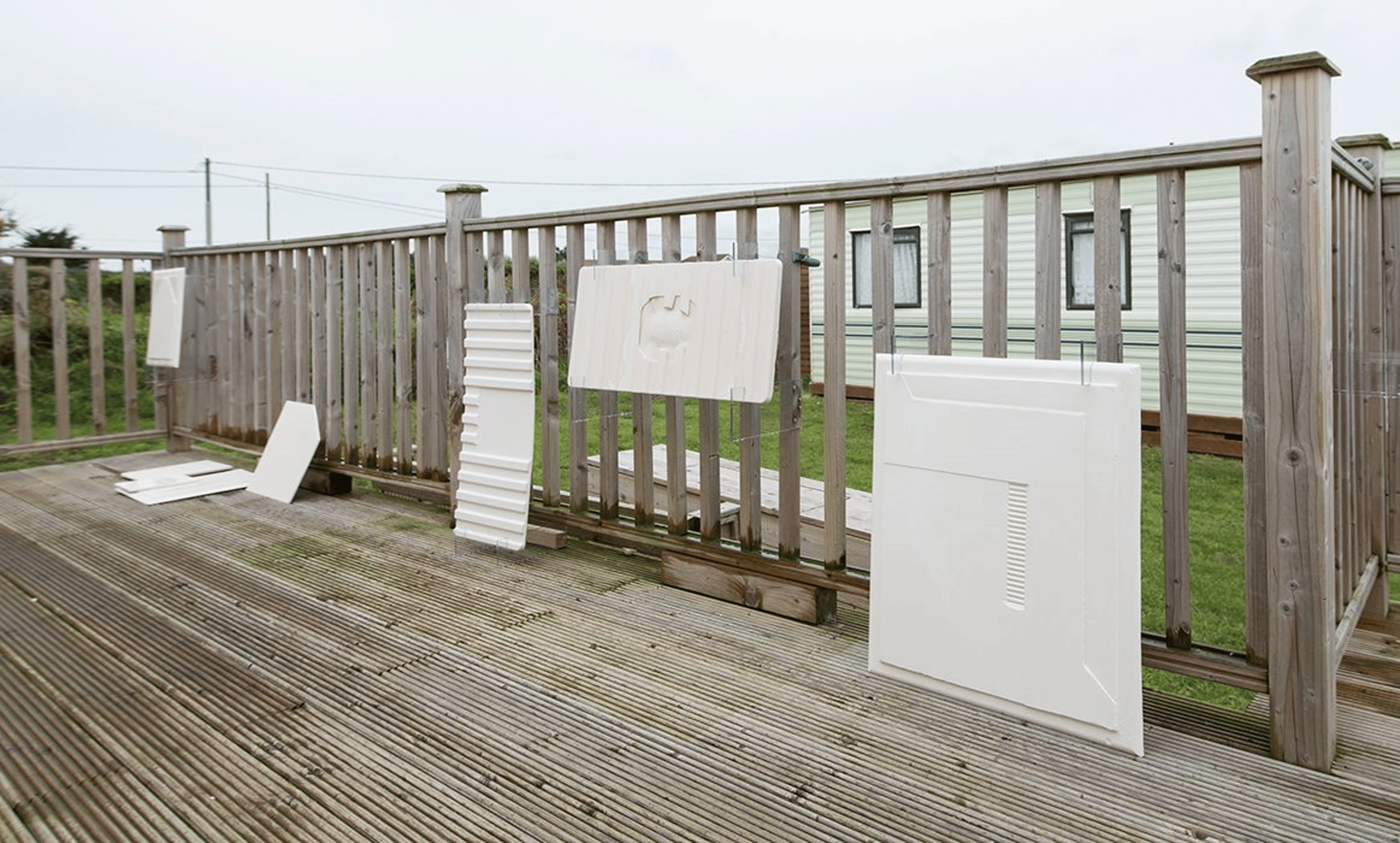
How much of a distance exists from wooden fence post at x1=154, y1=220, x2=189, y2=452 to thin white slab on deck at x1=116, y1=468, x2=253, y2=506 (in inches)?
43.9

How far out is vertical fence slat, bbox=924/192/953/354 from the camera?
2.18 m

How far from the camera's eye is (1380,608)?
109 inches

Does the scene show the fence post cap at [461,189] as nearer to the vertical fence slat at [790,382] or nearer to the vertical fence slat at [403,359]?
the vertical fence slat at [403,359]

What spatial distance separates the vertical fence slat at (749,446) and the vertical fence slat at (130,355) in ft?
16.1

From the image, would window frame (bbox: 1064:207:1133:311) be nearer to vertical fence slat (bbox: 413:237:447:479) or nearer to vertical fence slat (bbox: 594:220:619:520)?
vertical fence slat (bbox: 594:220:619:520)

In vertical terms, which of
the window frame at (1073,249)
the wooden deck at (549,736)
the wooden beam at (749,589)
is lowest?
the wooden deck at (549,736)

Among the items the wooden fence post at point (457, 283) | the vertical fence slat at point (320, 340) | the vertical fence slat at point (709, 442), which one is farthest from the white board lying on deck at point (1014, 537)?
the vertical fence slat at point (320, 340)

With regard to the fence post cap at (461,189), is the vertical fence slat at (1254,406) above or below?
below

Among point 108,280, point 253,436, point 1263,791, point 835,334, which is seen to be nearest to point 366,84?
point 108,280

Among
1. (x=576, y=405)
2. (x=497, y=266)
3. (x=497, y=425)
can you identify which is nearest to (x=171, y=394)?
(x=497, y=266)

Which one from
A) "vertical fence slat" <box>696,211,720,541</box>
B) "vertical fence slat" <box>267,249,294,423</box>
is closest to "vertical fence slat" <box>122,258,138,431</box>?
"vertical fence slat" <box>267,249,294,423</box>

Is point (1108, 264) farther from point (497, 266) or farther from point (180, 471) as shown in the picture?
point (180, 471)

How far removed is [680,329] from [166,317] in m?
4.40

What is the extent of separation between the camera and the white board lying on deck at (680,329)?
2.44m
